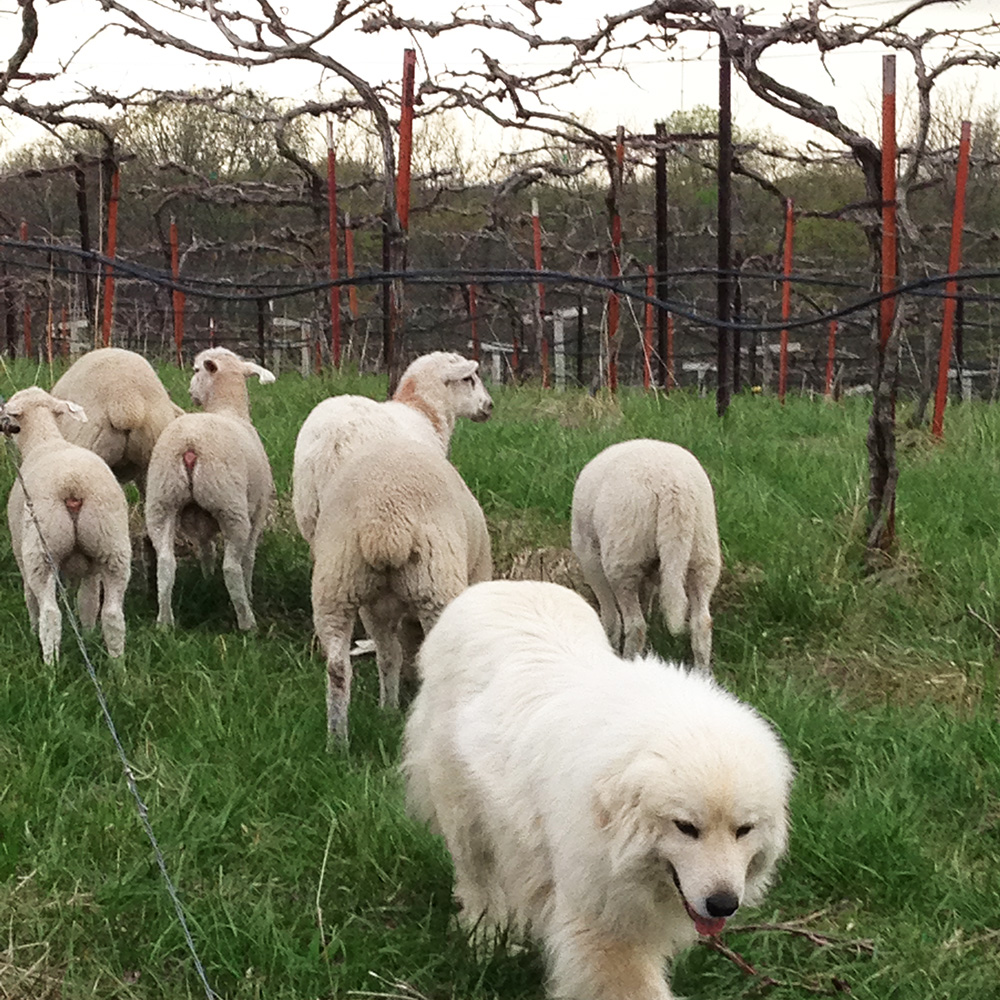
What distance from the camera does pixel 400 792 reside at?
13.4 feet

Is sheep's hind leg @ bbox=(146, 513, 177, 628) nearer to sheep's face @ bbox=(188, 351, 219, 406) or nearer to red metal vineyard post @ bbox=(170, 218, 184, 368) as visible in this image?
sheep's face @ bbox=(188, 351, 219, 406)

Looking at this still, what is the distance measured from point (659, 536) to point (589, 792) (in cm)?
300

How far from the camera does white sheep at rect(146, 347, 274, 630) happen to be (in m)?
6.29

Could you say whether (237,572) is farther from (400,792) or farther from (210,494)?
(400,792)

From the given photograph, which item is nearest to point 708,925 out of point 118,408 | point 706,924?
point 706,924

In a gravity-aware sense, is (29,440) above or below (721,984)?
above

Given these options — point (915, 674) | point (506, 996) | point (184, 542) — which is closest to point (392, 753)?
point (506, 996)

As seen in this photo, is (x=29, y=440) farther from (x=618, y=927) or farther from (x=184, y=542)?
(x=618, y=927)

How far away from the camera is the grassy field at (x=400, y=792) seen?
320cm

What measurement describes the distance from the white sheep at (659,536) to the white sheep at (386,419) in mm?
1013

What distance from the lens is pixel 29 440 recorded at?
5.98 meters

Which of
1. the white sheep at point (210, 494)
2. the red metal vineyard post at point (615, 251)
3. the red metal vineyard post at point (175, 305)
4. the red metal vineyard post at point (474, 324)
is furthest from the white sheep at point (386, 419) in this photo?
the red metal vineyard post at point (474, 324)

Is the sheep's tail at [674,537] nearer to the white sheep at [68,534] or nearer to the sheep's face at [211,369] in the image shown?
the white sheep at [68,534]

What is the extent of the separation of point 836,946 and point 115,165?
10.8 metres
